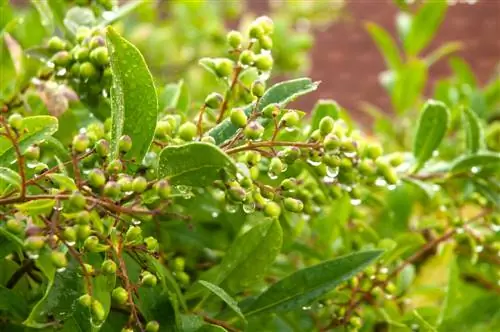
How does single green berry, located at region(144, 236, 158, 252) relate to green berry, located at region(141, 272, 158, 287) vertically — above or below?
above

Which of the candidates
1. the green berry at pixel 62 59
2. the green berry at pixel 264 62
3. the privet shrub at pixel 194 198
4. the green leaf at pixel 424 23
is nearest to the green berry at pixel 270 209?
the privet shrub at pixel 194 198

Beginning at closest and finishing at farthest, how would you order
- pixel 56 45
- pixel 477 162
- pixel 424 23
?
pixel 56 45, pixel 477 162, pixel 424 23

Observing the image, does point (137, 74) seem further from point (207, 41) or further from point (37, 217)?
point (207, 41)

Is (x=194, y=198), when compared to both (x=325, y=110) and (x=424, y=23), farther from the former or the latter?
(x=424, y=23)

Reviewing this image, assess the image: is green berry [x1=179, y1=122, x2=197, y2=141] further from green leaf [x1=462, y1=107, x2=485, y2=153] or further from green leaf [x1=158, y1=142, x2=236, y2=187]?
green leaf [x1=462, y1=107, x2=485, y2=153]

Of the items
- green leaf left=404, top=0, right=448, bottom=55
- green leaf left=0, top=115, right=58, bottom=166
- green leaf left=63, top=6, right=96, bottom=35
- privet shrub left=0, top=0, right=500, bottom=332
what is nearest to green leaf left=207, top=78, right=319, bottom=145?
privet shrub left=0, top=0, right=500, bottom=332

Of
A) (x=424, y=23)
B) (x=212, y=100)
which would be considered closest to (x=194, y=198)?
(x=212, y=100)
